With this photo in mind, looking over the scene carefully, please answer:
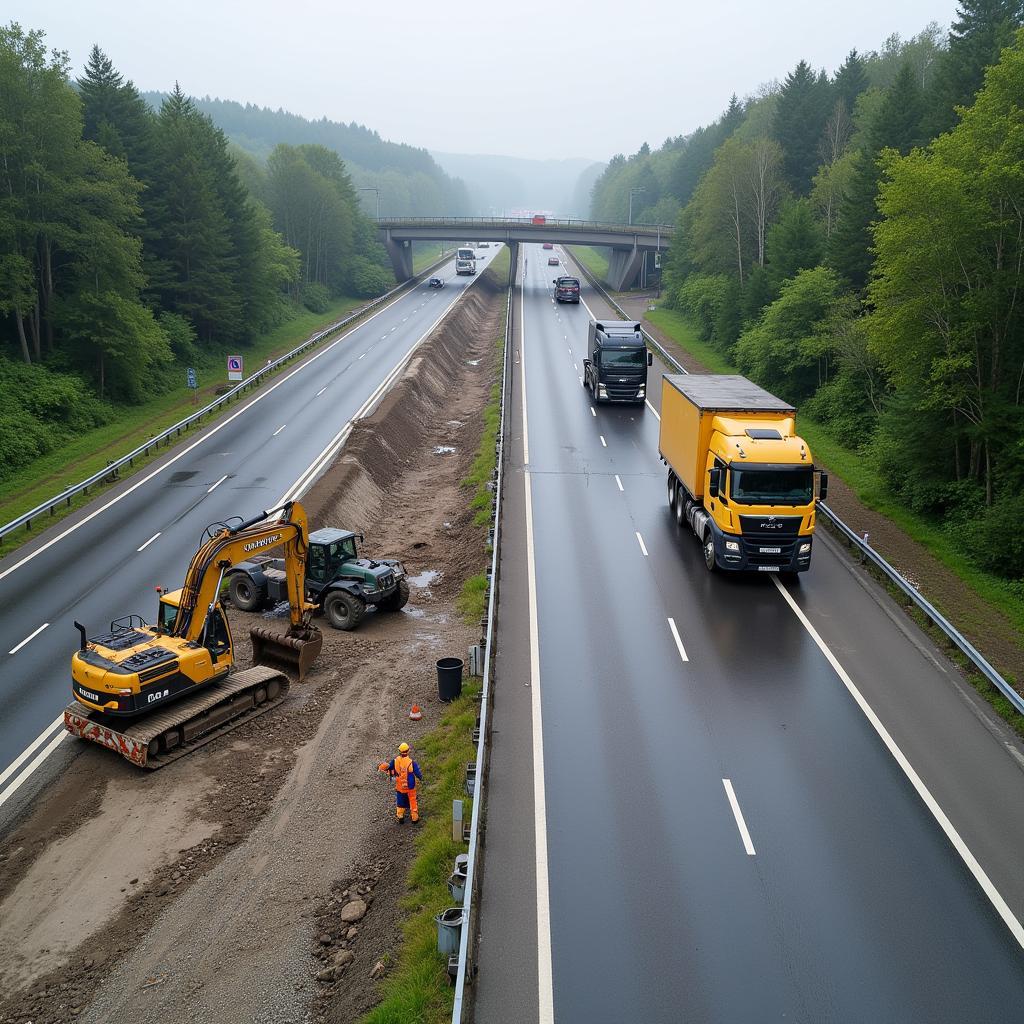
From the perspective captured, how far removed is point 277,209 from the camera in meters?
89.6

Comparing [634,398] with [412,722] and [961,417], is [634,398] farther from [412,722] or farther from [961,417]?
[412,722]

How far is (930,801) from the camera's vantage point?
14.7 m

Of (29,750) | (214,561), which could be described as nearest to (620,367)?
(214,561)

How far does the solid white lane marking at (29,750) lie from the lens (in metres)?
16.9

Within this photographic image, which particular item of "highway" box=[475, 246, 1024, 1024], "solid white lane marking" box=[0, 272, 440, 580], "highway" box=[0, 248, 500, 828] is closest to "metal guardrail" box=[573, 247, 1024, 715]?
"highway" box=[475, 246, 1024, 1024]

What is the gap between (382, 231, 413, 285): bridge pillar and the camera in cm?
11153

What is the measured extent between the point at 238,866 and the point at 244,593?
38.2 ft

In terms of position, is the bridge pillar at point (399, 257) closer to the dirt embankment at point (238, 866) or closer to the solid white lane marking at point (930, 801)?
the dirt embankment at point (238, 866)

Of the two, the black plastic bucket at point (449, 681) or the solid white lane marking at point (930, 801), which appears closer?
the solid white lane marking at point (930, 801)

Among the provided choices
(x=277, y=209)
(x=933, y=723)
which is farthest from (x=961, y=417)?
(x=277, y=209)

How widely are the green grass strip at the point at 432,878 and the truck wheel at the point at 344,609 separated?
5273mm

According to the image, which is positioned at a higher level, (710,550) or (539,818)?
(710,550)

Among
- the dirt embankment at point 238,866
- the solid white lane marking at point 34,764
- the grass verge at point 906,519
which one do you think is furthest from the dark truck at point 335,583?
the grass verge at point 906,519

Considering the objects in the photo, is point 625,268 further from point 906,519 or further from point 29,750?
point 29,750
